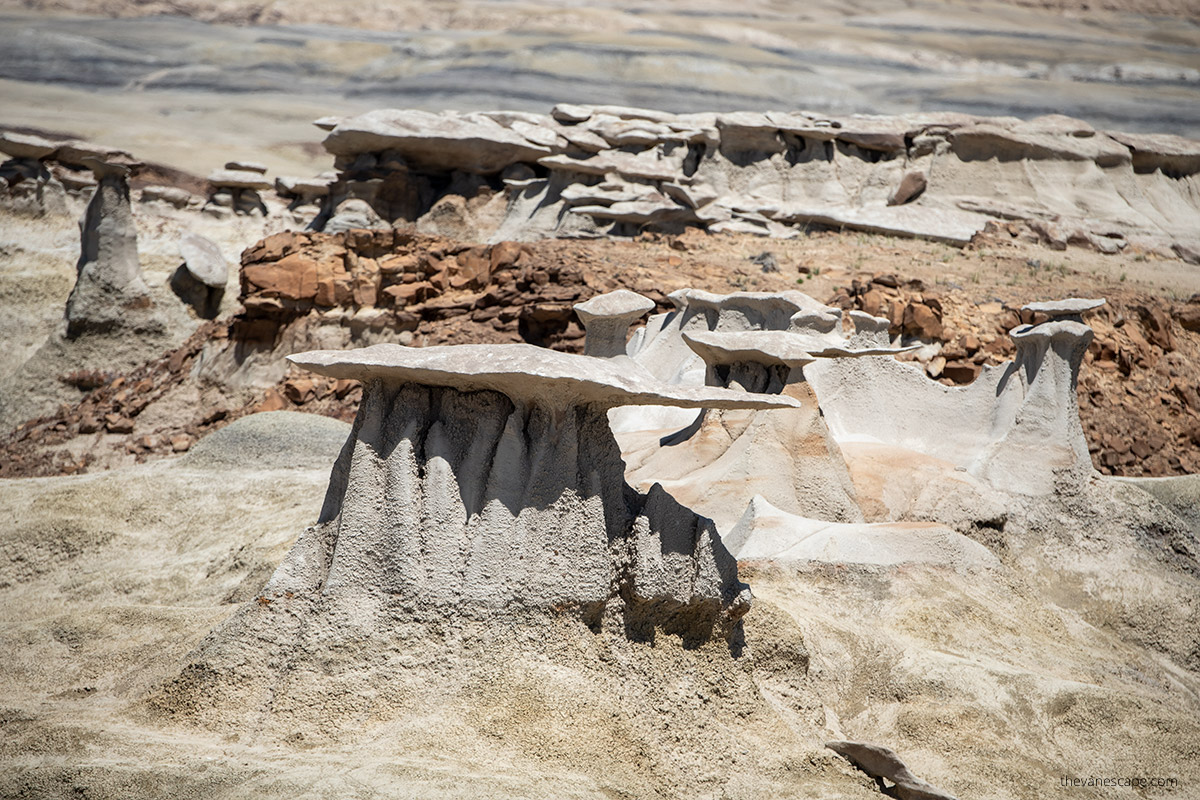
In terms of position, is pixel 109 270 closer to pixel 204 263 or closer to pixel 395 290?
pixel 204 263

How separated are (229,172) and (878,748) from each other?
806 inches

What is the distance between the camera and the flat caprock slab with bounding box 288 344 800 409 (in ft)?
14.9

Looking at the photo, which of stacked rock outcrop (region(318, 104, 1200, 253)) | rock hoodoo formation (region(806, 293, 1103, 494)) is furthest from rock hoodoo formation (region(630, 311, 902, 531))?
stacked rock outcrop (region(318, 104, 1200, 253))

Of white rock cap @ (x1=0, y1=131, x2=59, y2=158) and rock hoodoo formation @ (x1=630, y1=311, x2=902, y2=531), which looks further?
white rock cap @ (x1=0, y1=131, x2=59, y2=158)

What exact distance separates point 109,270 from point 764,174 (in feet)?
39.6

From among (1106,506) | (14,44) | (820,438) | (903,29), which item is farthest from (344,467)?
(903,29)

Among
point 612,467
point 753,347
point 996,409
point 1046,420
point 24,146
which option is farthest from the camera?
point 24,146

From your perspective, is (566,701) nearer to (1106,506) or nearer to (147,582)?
(147,582)

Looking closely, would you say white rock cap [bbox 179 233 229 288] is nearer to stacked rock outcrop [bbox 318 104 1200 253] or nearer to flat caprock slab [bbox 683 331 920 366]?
stacked rock outcrop [bbox 318 104 1200 253]

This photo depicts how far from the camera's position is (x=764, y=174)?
20891 millimetres

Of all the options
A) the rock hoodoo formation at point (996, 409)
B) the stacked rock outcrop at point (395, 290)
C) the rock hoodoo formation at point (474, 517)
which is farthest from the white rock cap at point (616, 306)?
the rock hoodoo formation at point (474, 517)

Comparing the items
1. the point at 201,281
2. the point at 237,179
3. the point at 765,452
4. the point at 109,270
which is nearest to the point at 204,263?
the point at 201,281

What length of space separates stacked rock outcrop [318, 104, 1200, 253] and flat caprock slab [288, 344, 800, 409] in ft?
44.1

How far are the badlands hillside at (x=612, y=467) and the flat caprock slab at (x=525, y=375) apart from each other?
2 cm
